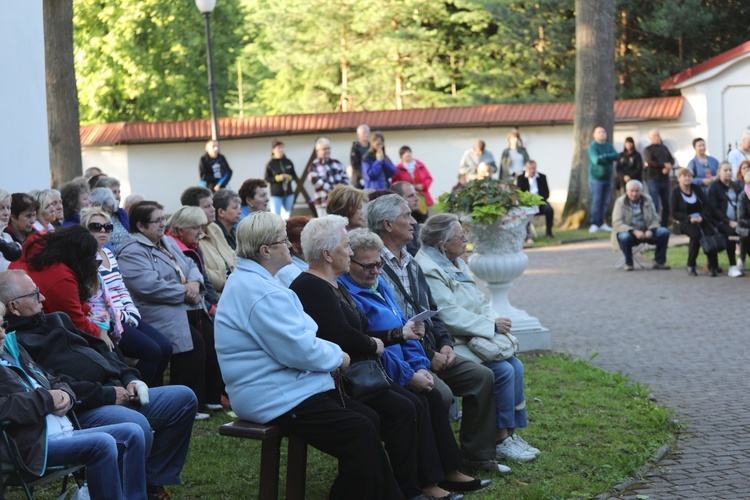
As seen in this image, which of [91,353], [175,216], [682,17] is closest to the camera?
[91,353]

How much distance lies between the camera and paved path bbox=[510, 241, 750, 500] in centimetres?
709

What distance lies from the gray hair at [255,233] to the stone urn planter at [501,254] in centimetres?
469

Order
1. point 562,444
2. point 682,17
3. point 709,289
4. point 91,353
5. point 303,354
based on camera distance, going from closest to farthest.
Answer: point 303,354, point 91,353, point 562,444, point 709,289, point 682,17

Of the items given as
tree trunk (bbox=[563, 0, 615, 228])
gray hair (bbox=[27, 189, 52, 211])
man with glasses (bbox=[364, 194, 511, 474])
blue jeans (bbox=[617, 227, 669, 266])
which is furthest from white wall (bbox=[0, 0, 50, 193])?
tree trunk (bbox=[563, 0, 615, 228])

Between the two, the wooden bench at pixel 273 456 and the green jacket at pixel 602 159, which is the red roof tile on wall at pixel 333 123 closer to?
the green jacket at pixel 602 159

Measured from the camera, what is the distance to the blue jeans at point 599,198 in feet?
74.9

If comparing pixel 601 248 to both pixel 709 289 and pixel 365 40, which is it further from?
pixel 365 40

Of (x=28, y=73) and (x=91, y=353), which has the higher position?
(x=28, y=73)

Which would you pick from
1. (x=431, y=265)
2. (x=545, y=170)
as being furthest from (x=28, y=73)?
(x=545, y=170)

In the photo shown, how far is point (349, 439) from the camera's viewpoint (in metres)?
5.90

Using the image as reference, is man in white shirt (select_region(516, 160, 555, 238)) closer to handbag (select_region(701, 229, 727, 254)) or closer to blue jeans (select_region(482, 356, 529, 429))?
handbag (select_region(701, 229, 727, 254))

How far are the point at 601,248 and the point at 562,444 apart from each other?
12.8 metres

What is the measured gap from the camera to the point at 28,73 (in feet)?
36.2

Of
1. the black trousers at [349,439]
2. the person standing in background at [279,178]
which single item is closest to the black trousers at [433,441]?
the black trousers at [349,439]
